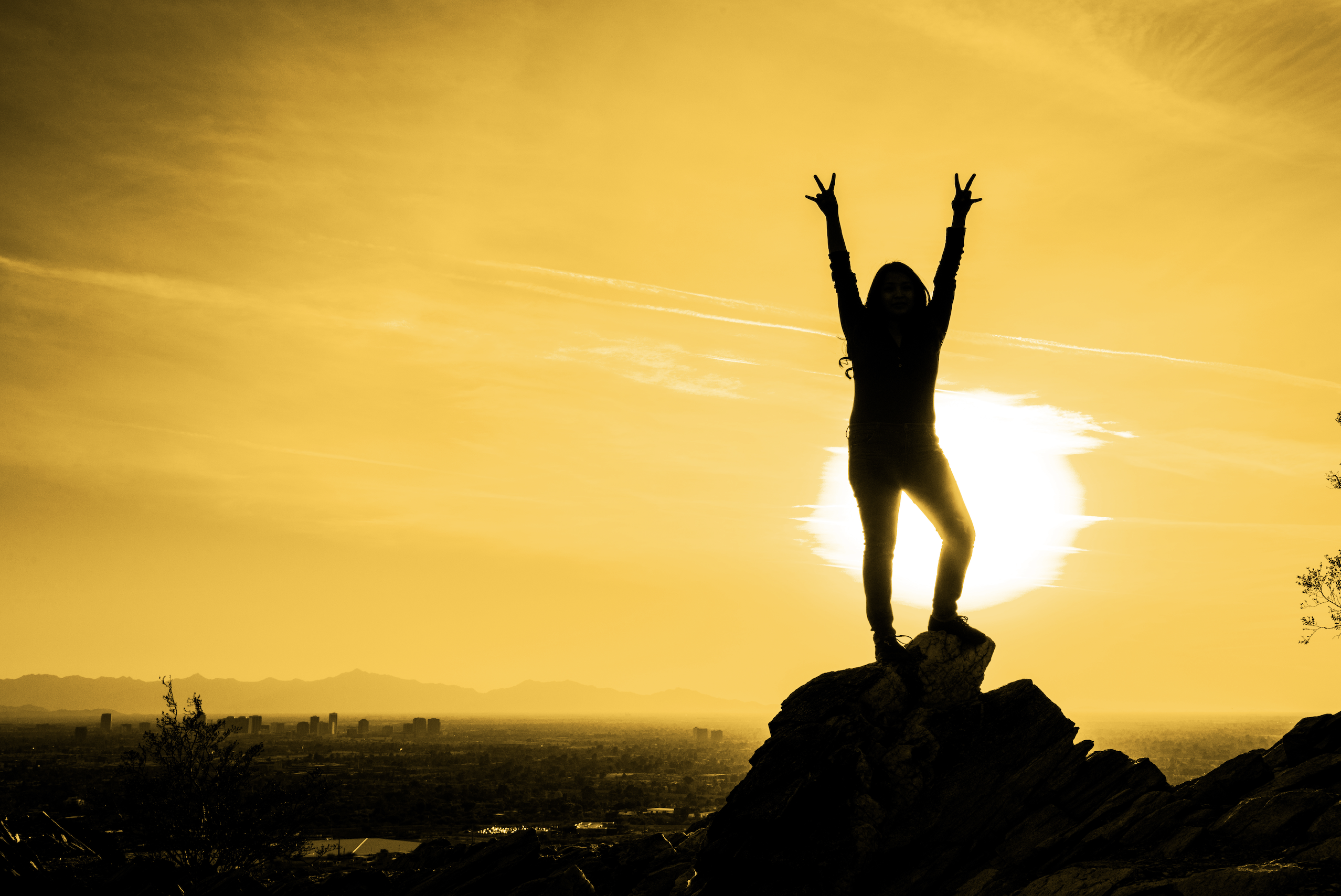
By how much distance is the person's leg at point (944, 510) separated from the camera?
8773mm

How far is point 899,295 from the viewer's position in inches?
351

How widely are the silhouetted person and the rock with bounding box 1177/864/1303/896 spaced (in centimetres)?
317

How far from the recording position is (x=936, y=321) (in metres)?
8.95

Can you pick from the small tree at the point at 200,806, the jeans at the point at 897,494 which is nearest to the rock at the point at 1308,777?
the jeans at the point at 897,494

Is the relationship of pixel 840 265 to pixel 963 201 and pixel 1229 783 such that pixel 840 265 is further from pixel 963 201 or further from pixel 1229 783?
pixel 1229 783

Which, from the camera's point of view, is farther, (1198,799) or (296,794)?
(296,794)

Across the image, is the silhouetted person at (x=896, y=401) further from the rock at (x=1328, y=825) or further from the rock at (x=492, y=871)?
the rock at (x=492, y=871)

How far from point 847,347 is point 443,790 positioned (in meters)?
85.9

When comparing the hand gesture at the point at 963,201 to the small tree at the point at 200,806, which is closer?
the hand gesture at the point at 963,201

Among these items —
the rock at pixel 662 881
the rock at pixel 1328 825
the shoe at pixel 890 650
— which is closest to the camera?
the rock at pixel 1328 825

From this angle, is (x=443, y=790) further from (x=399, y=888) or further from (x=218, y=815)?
(x=399, y=888)

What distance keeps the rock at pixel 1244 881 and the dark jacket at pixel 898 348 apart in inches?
178

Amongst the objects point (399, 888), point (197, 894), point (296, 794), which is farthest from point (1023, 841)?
point (296, 794)

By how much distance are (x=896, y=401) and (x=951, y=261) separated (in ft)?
5.06
